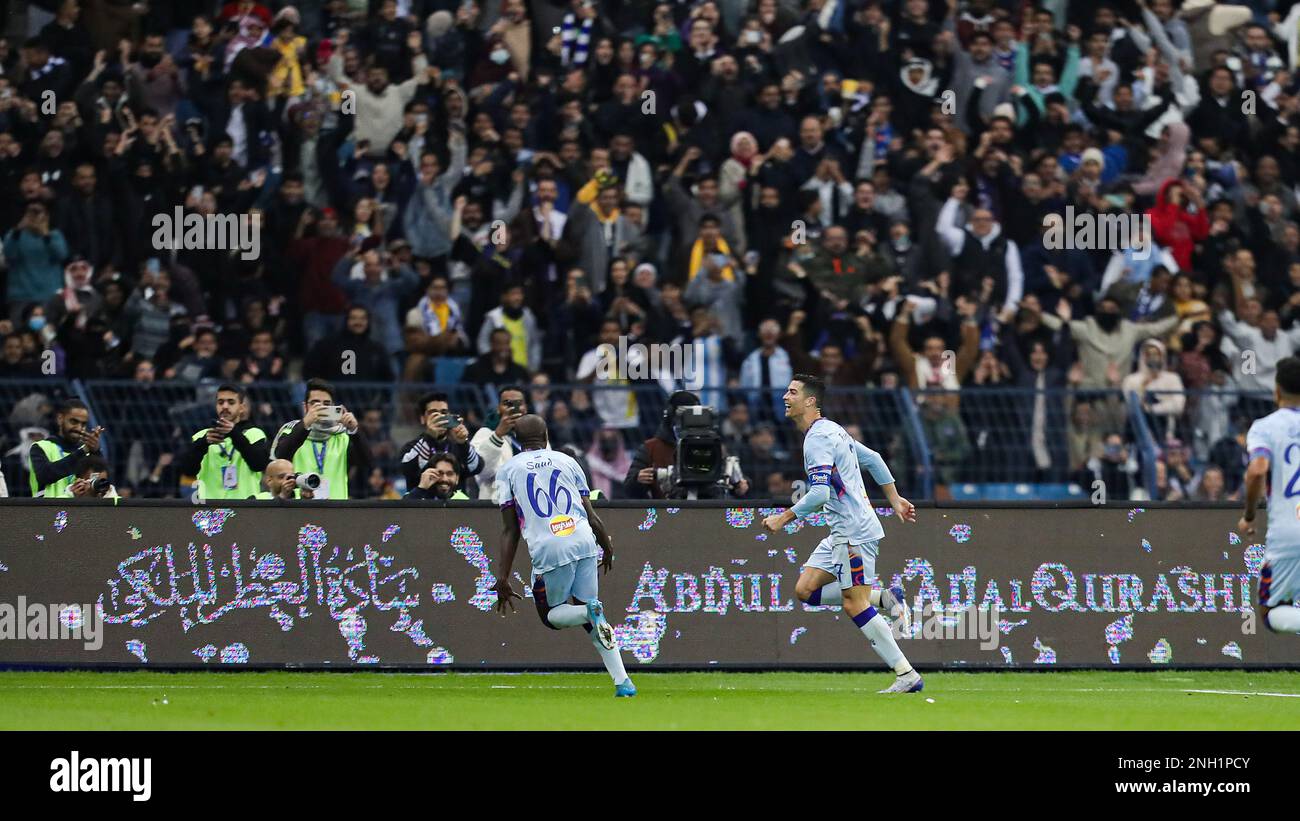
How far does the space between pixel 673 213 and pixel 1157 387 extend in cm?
502

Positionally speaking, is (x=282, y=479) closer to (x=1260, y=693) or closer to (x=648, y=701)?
(x=648, y=701)

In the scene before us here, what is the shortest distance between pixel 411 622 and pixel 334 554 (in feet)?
2.54

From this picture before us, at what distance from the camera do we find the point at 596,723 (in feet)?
35.8

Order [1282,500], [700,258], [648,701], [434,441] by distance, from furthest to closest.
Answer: [700,258], [434,441], [648,701], [1282,500]

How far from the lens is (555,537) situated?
1280 centimetres

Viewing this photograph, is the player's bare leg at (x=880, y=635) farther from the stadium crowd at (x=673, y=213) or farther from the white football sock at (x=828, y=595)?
the stadium crowd at (x=673, y=213)

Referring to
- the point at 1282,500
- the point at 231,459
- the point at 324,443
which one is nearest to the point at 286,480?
the point at 324,443

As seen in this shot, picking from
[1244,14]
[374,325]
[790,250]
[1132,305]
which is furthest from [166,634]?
[1244,14]

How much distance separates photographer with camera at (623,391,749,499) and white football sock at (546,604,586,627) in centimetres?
290

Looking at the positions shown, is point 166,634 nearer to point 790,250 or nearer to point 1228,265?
point 790,250

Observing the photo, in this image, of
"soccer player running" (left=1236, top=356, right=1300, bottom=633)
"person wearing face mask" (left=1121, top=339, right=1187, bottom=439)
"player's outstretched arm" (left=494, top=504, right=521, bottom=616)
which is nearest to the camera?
"soccer player running" (left=1236, top=356, right=1300, bottom=633)

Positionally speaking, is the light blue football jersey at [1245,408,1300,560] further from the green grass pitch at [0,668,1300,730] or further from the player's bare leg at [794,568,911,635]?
the player's bare leg at [794,568,911,635]

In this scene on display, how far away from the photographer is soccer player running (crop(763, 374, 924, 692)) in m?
13.1

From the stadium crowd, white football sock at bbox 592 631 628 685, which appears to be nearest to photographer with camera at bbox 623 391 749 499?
the stadium crowd
